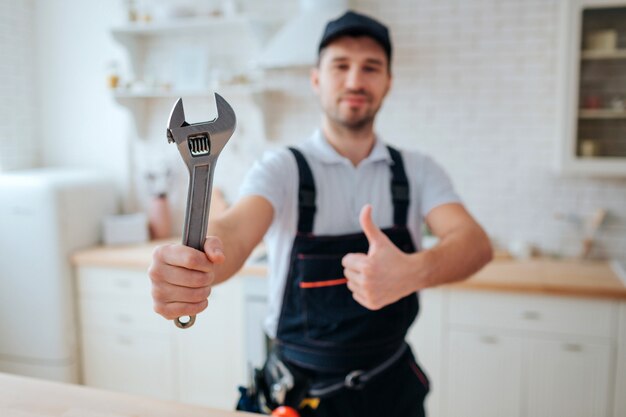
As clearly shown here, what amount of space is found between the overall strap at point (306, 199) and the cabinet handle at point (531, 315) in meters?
1.44

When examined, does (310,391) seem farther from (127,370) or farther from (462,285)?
(127,370)

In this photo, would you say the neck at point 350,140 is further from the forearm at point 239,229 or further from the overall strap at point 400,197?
the forearm at point 239,229

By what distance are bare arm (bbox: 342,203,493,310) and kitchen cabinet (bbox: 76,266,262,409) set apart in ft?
5.11

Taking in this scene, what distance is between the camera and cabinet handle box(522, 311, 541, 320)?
259cm

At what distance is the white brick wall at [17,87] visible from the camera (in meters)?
3.48

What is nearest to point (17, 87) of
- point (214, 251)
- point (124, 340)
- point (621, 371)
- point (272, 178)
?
point (124, 340)

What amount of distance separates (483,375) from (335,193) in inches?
58.8

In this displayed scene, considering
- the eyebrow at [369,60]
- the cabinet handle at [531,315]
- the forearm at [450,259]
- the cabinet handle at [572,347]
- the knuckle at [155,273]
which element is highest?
the eyebrow at [369,60]

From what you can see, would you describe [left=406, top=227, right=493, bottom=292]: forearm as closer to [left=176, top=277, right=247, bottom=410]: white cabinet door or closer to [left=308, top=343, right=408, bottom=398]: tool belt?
[left=308, top=343, right=408, bottom=398]: tool belt

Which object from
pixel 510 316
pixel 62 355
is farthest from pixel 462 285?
pixel 62 355

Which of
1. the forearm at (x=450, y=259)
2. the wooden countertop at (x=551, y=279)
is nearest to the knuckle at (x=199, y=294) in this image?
the forearm at (x=450, y=259)

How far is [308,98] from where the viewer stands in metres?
3.38

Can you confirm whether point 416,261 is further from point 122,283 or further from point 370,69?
point 122,283

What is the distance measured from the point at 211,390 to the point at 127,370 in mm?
489
